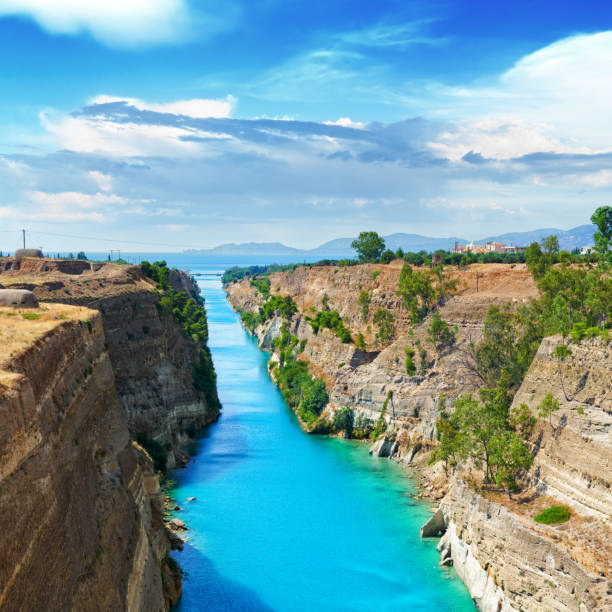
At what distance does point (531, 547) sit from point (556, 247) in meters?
38.2

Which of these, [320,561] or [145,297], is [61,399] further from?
[145,297]

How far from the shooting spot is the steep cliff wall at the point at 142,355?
5150 centimetres

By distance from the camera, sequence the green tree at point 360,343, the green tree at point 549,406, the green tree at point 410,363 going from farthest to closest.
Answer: the green tree at point 360,343, the green tree at point 410,363, the green tree at point 549,406

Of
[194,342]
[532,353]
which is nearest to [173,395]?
[194,342]

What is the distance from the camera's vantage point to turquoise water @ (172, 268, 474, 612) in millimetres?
35156

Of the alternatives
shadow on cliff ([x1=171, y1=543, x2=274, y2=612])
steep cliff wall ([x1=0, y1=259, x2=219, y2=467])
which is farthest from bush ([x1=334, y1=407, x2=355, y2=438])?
shadow on cliff ([x1=171, y1=543, x2=274, y2=612])

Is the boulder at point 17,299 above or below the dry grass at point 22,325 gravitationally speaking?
above

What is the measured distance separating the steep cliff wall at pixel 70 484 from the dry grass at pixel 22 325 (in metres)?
0.04

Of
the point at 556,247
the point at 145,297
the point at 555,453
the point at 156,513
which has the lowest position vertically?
the point at 156,513

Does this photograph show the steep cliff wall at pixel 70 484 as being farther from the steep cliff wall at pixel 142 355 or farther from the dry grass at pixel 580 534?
the dry grass at pixel 580 534

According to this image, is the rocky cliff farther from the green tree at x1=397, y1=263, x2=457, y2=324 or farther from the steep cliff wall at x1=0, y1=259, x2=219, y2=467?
the steep cliff wall at x1=0, y1=259, x2=219, y2=467

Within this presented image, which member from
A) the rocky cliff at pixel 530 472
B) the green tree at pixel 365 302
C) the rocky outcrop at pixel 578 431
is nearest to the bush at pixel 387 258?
the green tree at pixel 365 302

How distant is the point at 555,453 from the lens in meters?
33.6

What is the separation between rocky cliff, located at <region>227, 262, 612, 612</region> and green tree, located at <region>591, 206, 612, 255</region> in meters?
10.9
